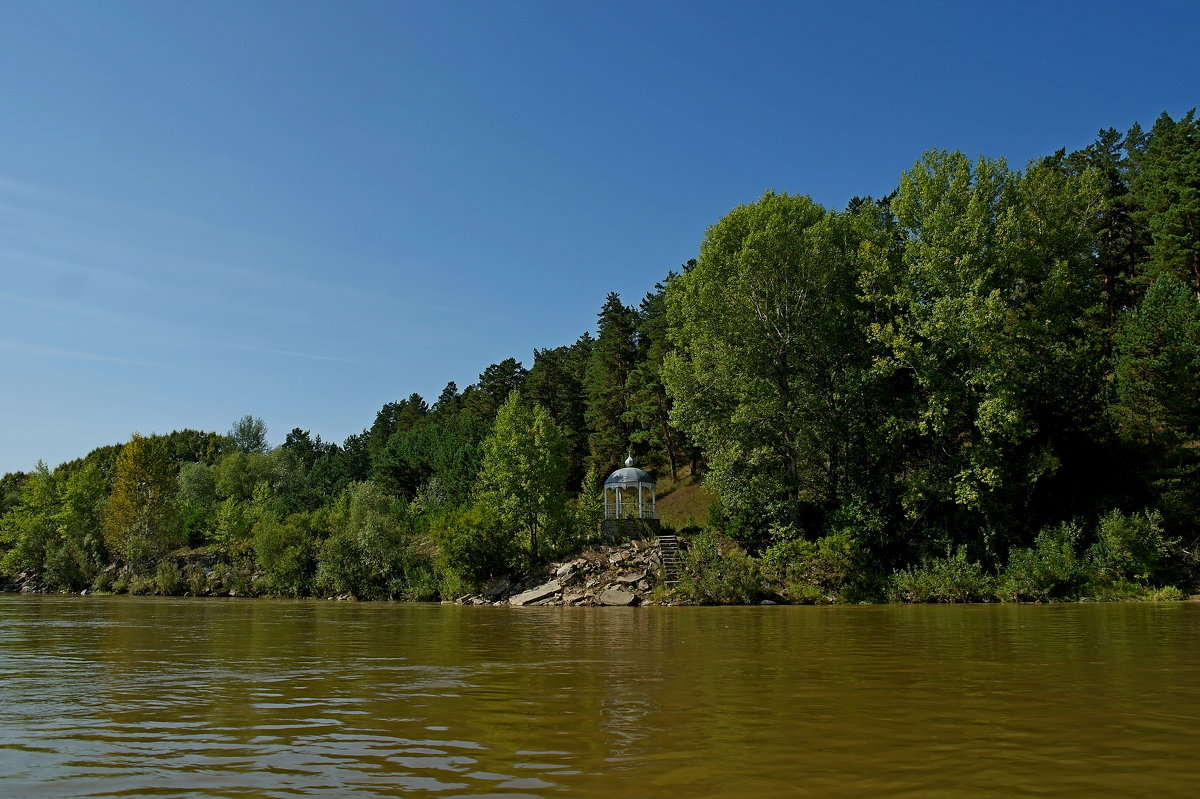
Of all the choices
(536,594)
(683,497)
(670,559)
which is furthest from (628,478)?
(683,497)

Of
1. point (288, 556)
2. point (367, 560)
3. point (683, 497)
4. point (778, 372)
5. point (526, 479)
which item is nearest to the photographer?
point (778, 372)

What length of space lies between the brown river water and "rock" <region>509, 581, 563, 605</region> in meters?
20.5

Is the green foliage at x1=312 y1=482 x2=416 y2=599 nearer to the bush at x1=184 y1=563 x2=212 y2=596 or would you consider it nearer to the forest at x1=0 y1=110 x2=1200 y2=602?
the forest at x1=0 y1=110 x2=1200 y2=602

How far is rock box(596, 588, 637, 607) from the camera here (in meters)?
34.0

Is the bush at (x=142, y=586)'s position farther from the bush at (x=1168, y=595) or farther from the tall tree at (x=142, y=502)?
the bush at (x=1168, y=595)

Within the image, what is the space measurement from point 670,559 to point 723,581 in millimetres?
4592

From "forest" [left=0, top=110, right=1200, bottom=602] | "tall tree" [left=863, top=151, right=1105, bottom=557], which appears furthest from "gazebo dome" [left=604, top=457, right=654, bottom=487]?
"tall tree" [left=863, top=151, right=1105, bottom=557]

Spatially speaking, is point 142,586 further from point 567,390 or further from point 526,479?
point 567,390

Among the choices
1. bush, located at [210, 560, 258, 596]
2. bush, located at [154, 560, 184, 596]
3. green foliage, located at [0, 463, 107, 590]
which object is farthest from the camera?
green foliage, located at [0, 463, 107, 590]

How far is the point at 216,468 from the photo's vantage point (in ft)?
299

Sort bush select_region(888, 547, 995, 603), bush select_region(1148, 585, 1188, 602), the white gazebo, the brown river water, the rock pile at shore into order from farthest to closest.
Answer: the white gazebo
the rock pile at shore
bush select_region(888, 547, 995, 603)
bush select_region(1148, 585, 1188, 602)
the brown river water

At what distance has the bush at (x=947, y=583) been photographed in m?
29.9

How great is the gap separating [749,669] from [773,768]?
5.95 m

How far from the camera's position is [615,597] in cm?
3444
